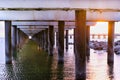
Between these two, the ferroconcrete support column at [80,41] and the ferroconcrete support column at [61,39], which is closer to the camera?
the ferroconcrete support column at [80,41]

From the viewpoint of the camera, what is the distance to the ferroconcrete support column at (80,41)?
20000 mm

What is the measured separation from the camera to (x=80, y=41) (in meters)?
20.3

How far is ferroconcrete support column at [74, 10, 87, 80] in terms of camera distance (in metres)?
20.0

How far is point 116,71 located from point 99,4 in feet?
33.7

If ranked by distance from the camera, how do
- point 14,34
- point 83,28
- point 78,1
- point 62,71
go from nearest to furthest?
point 78,1
point 83,28
point 62,71
point 14,34

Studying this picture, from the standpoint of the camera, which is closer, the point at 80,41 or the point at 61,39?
the point at 80,41

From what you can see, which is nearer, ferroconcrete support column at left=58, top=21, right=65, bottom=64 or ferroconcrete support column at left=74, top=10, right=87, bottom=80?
ferroconcrete support column at left=74, top=10, right=87, bottom=80

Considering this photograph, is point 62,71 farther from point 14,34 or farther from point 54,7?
point 14,34

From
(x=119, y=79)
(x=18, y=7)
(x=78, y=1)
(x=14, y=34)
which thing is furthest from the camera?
(x=14, y=34)

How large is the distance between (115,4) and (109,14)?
7.42m

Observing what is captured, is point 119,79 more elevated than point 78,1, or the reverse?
point 78,1

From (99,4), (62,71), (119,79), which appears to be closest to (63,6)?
(99,4)

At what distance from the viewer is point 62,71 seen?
83.8 ft

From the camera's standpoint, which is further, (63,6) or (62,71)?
(62,71)
